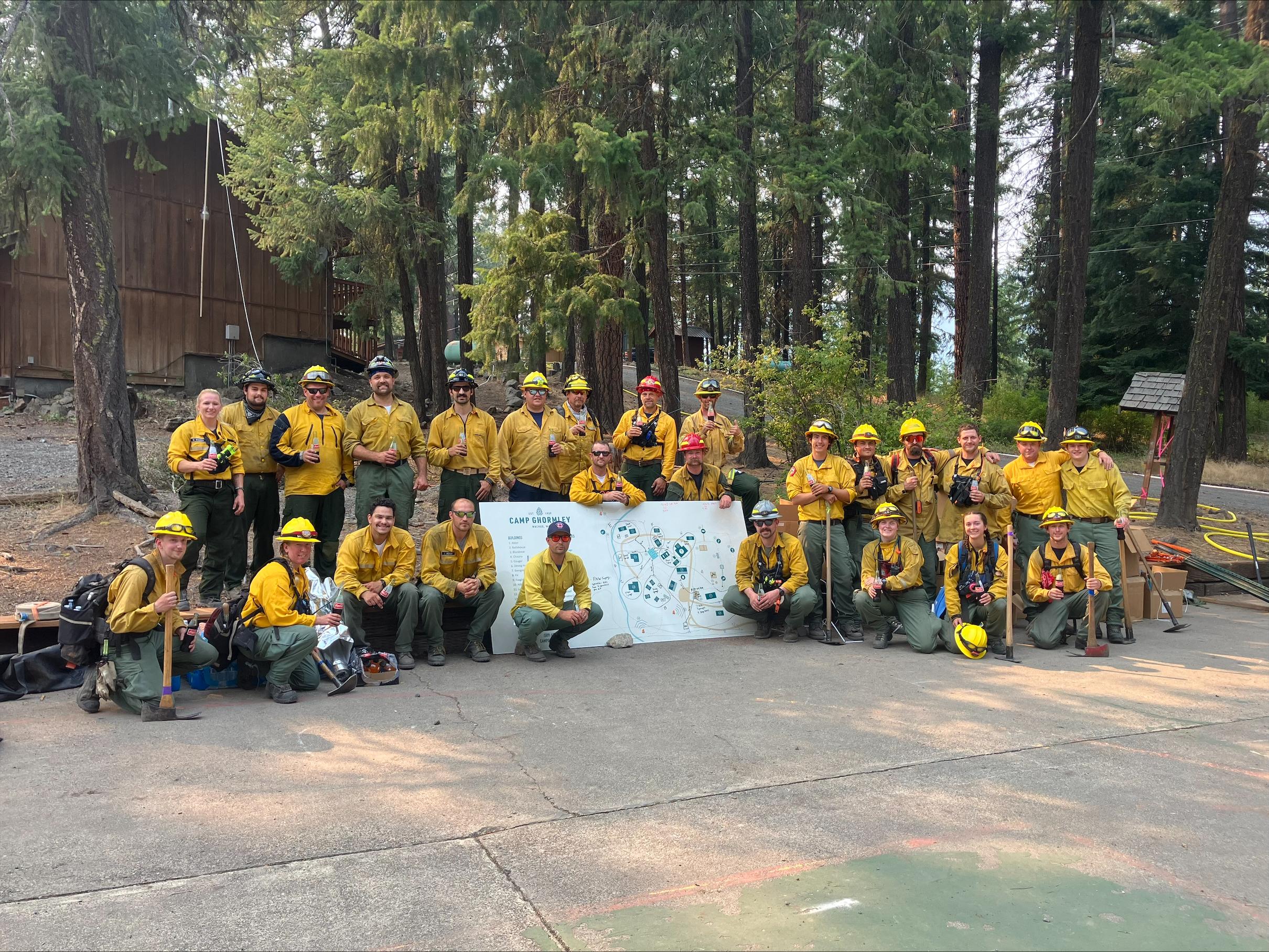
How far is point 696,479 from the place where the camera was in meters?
10.4

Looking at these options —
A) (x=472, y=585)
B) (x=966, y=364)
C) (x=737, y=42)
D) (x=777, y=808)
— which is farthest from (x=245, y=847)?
(x=966, y=364)

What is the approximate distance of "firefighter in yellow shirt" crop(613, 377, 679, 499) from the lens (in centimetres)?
1023

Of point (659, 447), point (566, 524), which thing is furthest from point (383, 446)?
point (659, 447)

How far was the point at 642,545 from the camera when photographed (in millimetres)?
9719

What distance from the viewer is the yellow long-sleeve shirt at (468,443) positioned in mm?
9242

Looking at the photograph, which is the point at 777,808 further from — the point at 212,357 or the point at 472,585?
the point at 212,357

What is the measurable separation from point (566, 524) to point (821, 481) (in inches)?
104

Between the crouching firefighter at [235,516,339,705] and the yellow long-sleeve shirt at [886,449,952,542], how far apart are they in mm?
5738

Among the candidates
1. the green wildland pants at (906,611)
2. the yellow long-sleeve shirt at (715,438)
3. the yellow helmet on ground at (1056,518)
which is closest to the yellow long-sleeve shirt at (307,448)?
the yellow long-sleeve shirt at (715,438)

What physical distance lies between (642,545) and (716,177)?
725 centimetres

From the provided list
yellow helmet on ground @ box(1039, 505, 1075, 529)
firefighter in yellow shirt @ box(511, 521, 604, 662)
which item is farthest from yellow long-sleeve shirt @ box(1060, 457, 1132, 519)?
firefighter in yellow shirt @ box(511, 521, 604, 662)

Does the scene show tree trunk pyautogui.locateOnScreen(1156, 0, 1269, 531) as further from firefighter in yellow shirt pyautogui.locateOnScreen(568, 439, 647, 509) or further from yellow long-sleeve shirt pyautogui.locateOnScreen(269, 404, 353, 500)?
yellow long-sleeve shirt pyautogui.locateOnScreen(269, 404, 353, 500)

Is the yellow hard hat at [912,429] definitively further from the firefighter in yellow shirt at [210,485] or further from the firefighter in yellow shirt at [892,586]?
the firefighter in yellow shirt at [210,485]

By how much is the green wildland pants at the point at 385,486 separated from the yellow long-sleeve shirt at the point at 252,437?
30.8 inches
